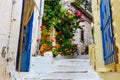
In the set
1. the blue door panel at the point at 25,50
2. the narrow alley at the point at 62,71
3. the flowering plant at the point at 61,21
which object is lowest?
the narrow alley at the point at 62,71

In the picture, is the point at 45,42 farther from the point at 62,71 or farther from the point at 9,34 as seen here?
the point at 9,34

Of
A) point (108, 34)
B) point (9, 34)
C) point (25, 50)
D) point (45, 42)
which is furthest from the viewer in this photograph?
point (45, 42)

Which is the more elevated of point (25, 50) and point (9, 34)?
point (9, 34)

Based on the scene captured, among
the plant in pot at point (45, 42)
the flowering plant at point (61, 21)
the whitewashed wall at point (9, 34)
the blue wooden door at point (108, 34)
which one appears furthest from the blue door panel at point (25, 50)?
the flowering plant at point (61, 21)

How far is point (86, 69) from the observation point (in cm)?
721

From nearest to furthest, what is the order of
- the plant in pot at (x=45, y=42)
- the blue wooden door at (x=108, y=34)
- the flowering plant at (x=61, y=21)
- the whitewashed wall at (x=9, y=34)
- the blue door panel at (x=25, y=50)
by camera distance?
the blue wooden door at (x=108, y=34) → the whitewashed wall at (x=9, y=34) → the blue door panel at (x=25, y=50) → the plant in pot at (x=45, y=42) → the flowering plant at (x=61, y=21)

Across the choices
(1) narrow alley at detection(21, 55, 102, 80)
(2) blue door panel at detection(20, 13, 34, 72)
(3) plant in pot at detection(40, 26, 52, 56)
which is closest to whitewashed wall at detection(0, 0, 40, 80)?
(2) blue door panel at detection(20, 13, 34, 72)

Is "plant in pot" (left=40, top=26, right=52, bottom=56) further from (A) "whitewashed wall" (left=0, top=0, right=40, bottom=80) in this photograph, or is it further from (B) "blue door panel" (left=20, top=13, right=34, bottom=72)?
(A) "whitewashed wall" (left=0, top=0, right=40, bottom=80)

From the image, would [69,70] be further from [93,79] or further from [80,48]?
[80,48]

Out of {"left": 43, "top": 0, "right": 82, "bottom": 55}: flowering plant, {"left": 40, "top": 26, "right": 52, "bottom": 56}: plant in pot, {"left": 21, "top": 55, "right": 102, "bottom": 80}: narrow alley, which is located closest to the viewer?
{"left": 21, "top": 55, "right": 102, "bottom": 80}: narrow alley

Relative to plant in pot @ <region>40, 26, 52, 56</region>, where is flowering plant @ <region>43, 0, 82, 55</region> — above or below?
above

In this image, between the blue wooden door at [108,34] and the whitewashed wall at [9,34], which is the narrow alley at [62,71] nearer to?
the whitewashed wall at [9,34]

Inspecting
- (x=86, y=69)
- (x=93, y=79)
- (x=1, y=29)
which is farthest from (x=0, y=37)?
(x=86, y=69)

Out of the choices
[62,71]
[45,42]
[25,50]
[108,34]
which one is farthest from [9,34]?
[45,42]
